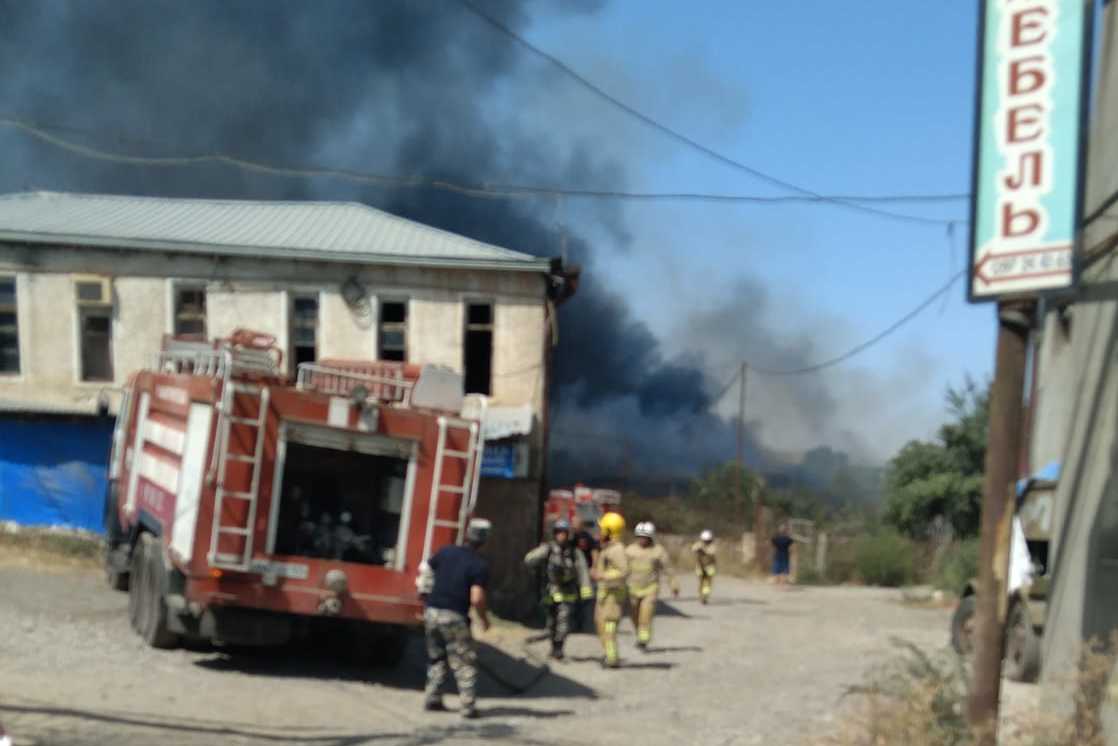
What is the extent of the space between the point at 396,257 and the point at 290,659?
10061mm

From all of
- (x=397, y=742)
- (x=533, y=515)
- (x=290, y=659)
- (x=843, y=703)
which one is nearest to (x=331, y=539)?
(x=290, y=659)

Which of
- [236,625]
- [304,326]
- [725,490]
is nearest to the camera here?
[236,625]

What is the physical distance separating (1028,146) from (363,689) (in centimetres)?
778

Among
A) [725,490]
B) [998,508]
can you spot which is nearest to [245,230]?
[998,508]

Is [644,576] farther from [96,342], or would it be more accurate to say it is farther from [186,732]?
[96,342]

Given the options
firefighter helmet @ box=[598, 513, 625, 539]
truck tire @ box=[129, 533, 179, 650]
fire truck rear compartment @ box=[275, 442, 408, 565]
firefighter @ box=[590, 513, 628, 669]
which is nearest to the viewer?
fire truck rear compartment @ box=[275, 442, 408, 565]

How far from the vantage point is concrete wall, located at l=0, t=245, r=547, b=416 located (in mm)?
22547

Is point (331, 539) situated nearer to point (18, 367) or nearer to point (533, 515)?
point (533, 515)

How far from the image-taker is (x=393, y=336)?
2292 cm

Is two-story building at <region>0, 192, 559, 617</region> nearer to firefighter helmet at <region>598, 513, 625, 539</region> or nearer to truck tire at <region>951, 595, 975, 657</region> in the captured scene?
firefighter helmet at <region>598, 513, 625, 539</region>

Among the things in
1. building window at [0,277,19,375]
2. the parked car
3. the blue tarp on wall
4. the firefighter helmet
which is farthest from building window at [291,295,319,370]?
the parked car

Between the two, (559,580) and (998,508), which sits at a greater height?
(998,508)

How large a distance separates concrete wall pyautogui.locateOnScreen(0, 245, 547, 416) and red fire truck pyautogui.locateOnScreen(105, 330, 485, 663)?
9319mm

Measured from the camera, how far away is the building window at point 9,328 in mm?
23344
